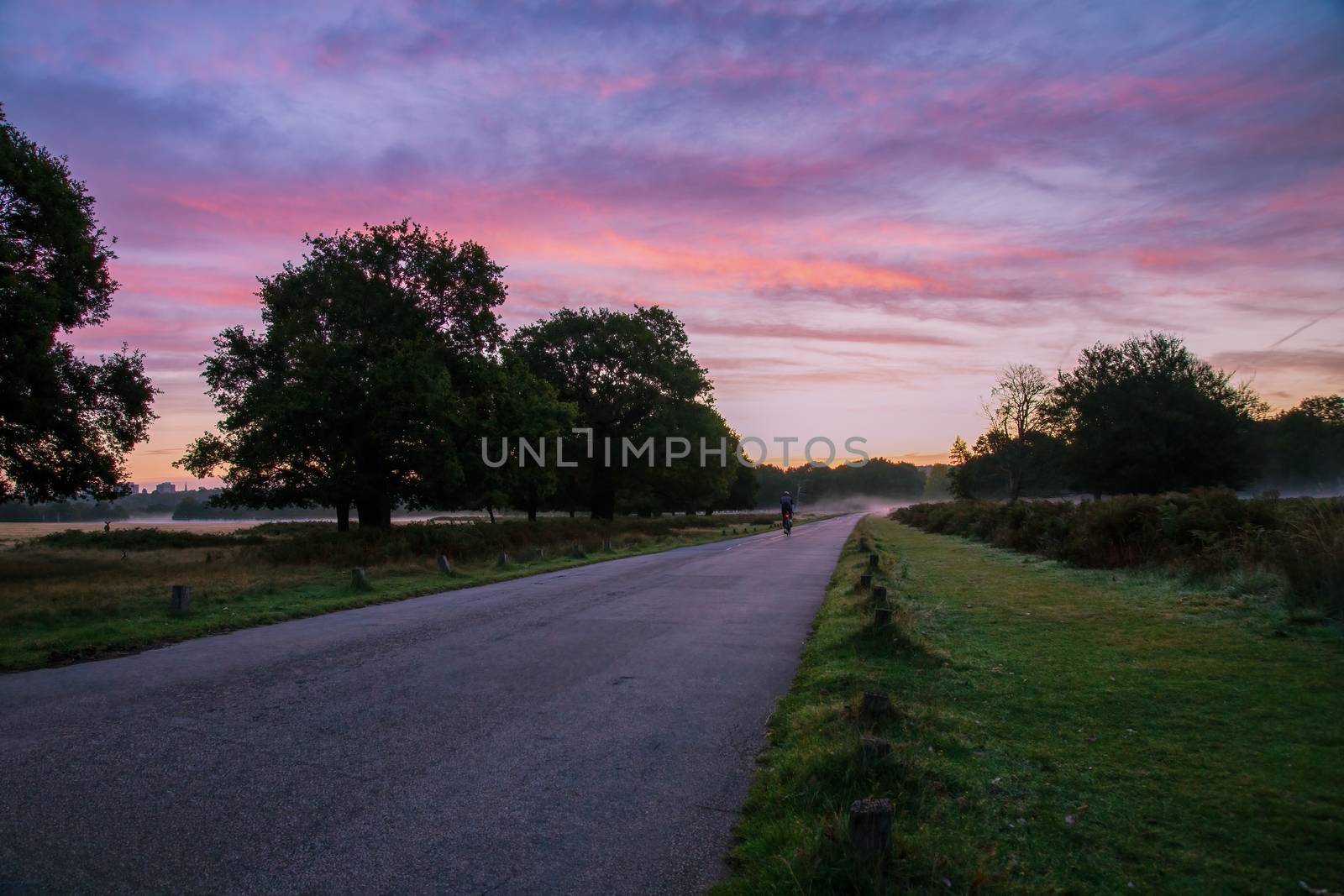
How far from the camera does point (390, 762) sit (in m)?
5.31

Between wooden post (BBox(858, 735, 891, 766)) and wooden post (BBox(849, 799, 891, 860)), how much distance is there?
1.18m

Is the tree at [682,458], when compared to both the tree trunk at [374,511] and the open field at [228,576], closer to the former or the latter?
the open field at [228,576]

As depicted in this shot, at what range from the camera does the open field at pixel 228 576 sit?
1080 centimetres

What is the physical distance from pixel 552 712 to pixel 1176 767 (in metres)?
4.67

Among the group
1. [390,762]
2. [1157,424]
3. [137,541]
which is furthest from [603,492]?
[390,762]

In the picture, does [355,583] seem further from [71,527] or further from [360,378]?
[71,527]

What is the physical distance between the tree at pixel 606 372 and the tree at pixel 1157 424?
2485 cm

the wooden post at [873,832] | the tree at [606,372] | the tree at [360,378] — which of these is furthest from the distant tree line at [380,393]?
the wooden post at [873,832]

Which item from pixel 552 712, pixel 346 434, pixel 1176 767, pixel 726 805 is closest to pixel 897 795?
pixel 726 805

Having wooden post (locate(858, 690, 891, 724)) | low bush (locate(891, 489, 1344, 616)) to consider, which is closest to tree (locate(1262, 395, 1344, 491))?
low bush (locate(891, 489, 1344, 616))

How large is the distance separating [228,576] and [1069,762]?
20.1 metres

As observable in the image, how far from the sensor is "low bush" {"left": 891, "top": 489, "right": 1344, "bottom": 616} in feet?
30.5

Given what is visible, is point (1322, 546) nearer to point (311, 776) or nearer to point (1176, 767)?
point (1176, 767)

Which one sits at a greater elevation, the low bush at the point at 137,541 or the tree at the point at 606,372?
the tree at the point at 606,372
